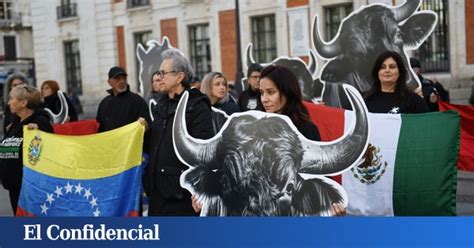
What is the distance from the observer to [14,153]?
204 inches

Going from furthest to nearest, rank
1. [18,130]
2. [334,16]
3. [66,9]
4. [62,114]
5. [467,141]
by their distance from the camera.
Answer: [334,16] < [66,9] < [62,114] < [467,141] < [18,130]

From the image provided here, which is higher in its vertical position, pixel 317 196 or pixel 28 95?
pixel 28 95

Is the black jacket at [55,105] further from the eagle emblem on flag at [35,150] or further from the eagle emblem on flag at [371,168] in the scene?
the eagle emblem on flag at [371,168]

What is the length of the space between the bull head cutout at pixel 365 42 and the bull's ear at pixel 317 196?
4.01 metres

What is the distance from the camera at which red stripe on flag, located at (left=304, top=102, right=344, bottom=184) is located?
4.14 m

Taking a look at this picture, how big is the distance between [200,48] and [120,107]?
40.2ft

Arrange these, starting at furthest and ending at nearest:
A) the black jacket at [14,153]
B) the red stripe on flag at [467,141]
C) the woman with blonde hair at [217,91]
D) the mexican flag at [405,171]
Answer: the red stripe on flag at [467,141] < the woman with blonde hair at [217,91] < the black jacket at [14,153] < the mexican flag at [405,171]

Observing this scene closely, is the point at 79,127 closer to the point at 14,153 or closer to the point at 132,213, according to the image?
the point at 14,153

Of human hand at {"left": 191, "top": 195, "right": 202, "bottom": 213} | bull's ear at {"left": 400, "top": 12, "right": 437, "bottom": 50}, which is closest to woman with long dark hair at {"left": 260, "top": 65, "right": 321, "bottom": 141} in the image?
human hand at {"left": 191, "top": 195, "right": 202, "bottom": 213}

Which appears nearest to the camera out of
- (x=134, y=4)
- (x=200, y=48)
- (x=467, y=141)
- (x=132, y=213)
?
(x=132, y=213)

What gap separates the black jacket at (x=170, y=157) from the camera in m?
3.98

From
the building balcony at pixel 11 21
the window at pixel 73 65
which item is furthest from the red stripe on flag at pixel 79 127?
the window at pixel 73 65

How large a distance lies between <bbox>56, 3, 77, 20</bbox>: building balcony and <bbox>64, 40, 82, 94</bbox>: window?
1.11 m

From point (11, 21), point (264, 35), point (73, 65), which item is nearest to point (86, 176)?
point (11, 21)
